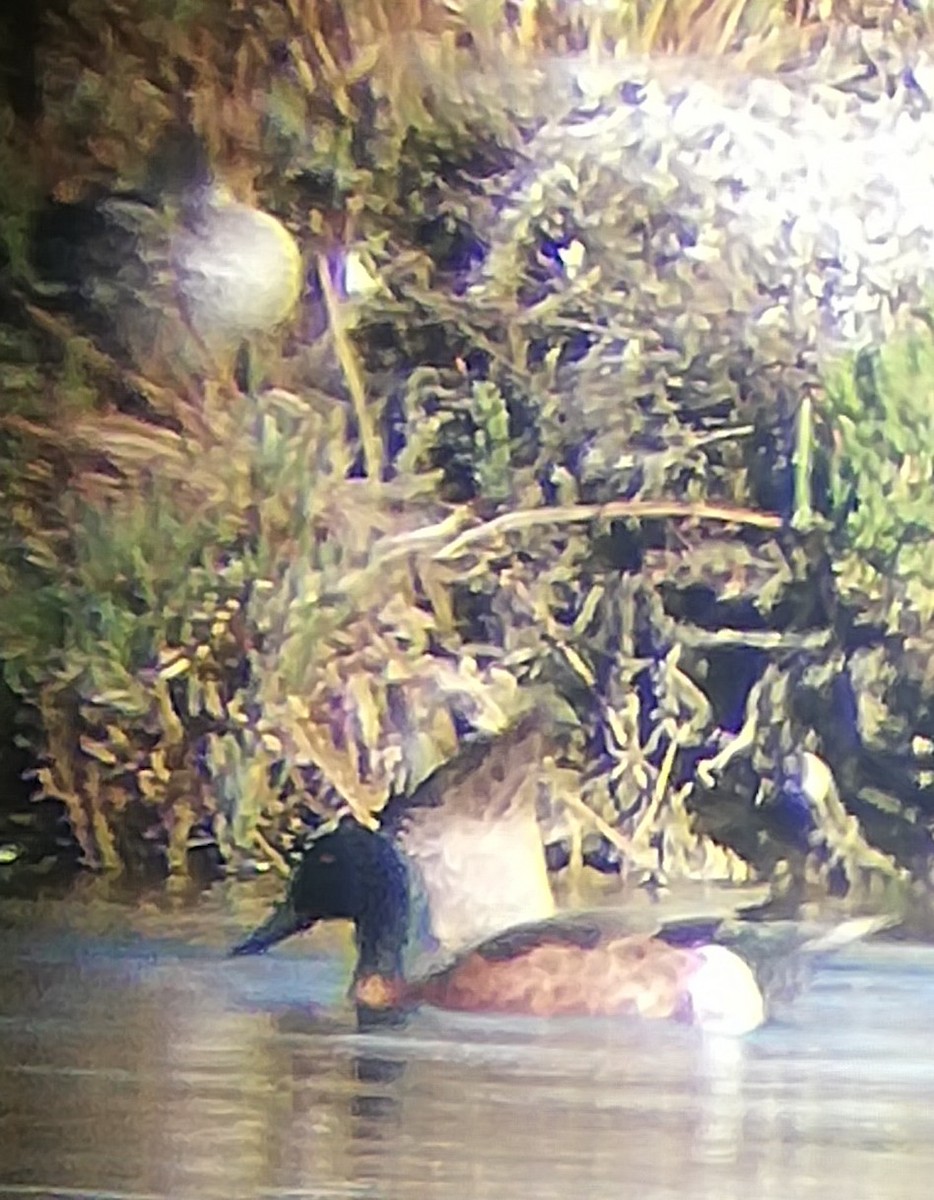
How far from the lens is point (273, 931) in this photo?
1.28 metres

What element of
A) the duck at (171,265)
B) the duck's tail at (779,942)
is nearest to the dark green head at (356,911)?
the duck's tail at (779,942)

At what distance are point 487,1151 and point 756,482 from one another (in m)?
0.55

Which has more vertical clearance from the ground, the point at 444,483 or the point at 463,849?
the point at 444,483

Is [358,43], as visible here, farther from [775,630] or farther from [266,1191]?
[266,1191]

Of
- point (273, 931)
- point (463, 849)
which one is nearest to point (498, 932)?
point (463, 849)

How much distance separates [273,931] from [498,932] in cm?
17

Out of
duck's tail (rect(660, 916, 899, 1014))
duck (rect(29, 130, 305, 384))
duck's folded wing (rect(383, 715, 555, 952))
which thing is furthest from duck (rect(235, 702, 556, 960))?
duck (rect(29, 130, 305, 384))

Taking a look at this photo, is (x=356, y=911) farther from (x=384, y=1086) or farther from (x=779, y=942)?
(x=779, y=942)

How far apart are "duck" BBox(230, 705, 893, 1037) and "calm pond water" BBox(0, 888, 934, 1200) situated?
2cm

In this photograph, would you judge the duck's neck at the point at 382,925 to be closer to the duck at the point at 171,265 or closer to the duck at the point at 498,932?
the duck at the point at 498,932

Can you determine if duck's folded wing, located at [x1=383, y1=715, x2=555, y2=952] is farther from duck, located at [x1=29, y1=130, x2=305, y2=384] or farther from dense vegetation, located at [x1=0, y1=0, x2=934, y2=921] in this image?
duck, located at [x1=29, y1=130, x2=305, y2=384]

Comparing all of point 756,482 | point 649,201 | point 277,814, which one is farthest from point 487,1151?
point 649,201

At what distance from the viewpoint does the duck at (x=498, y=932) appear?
4.10 feet

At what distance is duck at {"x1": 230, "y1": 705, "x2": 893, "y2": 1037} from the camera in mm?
1250
